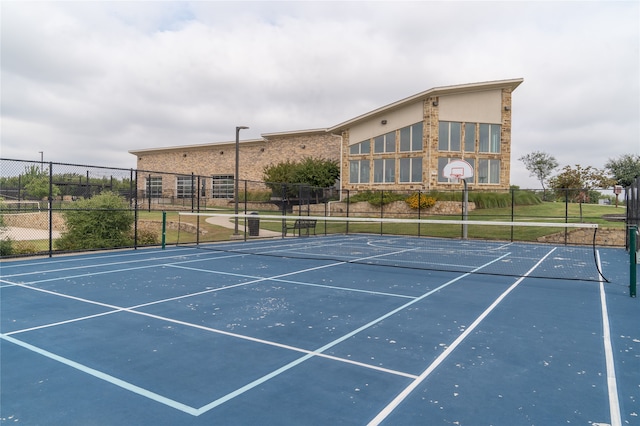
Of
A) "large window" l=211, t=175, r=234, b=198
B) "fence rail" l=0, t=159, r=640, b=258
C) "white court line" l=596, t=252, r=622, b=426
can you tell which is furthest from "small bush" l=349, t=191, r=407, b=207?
"white court line" l=596, t=252, r=622, b=426

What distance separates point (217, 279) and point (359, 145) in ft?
98.2

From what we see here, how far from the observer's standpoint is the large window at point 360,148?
38528mm

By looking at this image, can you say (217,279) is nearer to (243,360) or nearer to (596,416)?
(243,360)

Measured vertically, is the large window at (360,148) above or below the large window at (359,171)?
above

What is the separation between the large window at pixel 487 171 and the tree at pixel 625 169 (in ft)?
68.0

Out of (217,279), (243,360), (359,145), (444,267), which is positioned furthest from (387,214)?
(243,360)

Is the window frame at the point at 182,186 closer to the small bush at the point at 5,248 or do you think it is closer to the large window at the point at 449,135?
the large window at the point at 449,135

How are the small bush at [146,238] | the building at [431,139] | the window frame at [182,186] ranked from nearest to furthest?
the small bush at [146,238] → the building at [431,139] → the window frame at [182,186]

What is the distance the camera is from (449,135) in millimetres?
34781

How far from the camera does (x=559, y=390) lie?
452 centimetres

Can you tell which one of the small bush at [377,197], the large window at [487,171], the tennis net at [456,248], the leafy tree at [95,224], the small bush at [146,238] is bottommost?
the tennis net at [456,248]

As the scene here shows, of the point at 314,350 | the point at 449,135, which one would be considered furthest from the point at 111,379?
the point at 449,135

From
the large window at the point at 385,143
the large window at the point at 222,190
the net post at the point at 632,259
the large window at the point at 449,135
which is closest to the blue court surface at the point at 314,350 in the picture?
the net post at the point at 632,259

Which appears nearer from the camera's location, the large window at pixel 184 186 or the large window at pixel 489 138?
the large window at pixel 489 138
